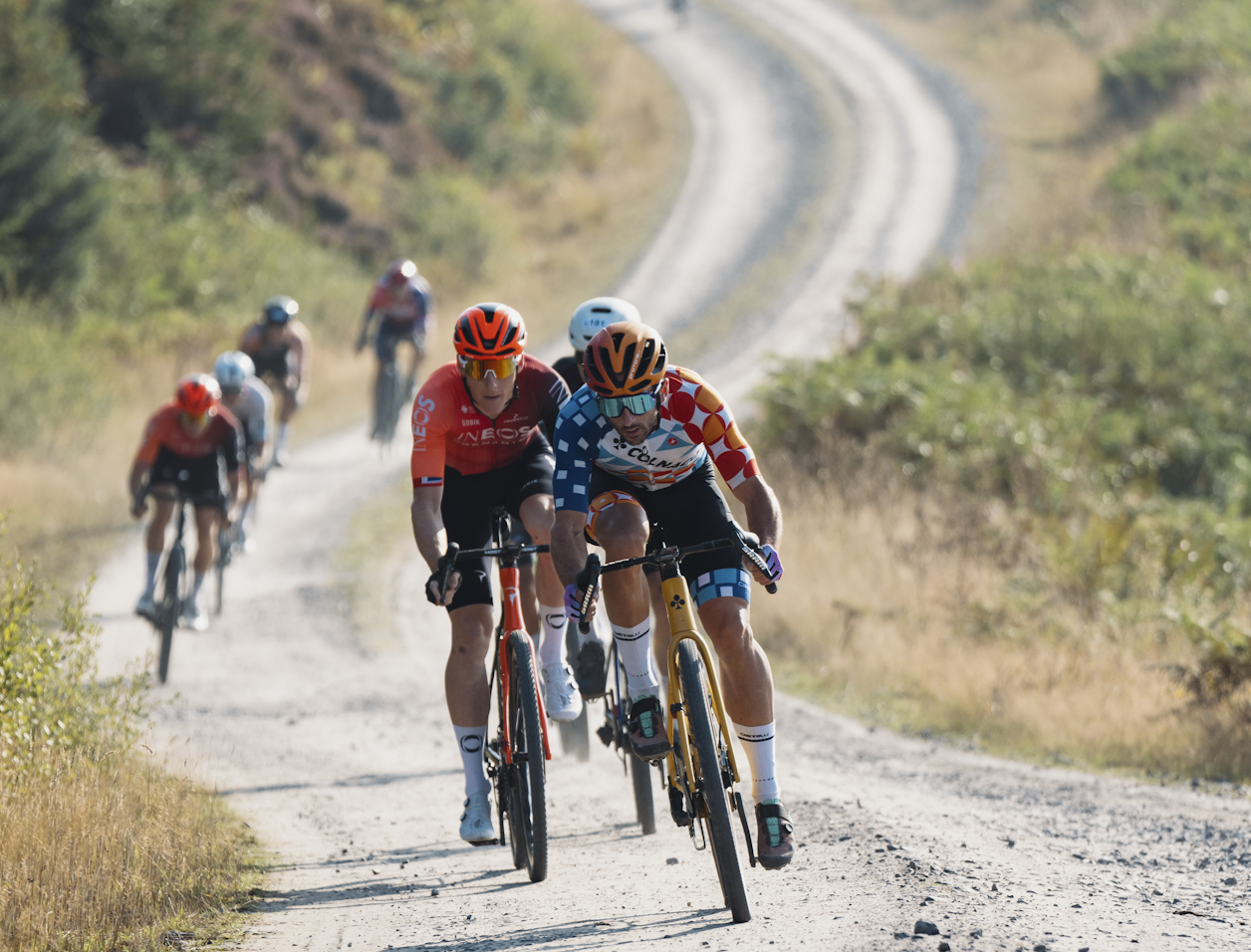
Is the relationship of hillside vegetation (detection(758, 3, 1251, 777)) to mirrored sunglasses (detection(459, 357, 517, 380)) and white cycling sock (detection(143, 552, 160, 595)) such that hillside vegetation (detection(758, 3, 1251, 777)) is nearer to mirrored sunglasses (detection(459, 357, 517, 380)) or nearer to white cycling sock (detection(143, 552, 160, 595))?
mirrored sunglasses (detection(459, 357, 517, 380))

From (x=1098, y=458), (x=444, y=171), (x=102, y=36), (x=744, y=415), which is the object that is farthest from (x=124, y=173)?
(x=1098, y=458)

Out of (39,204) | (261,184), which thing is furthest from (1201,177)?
(39,204)

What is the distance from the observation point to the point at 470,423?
6.30m

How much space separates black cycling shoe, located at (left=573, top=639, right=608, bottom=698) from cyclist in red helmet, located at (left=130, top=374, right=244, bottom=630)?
4511mm

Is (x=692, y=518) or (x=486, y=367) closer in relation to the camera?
(x=692, y=518)

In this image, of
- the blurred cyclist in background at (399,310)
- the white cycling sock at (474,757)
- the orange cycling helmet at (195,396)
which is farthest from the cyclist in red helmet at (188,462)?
the blurred cyclist in background at (399,310)

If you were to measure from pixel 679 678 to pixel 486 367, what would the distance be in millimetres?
1756

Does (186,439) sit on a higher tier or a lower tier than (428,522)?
higher

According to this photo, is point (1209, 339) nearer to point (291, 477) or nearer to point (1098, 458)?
point (1098, 458)

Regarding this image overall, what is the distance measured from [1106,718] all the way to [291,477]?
1099 centimetres

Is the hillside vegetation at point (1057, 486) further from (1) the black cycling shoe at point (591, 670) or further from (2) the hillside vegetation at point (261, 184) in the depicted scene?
(2) the hillside vegetation at point (261, 184)

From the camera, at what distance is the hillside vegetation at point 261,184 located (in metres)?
18.7

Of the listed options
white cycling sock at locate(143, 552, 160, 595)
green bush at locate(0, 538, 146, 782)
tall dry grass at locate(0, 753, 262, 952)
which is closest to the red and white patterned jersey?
tall dry grass at locate(0, 753, 262, 952)

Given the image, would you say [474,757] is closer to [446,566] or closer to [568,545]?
[446,566]
